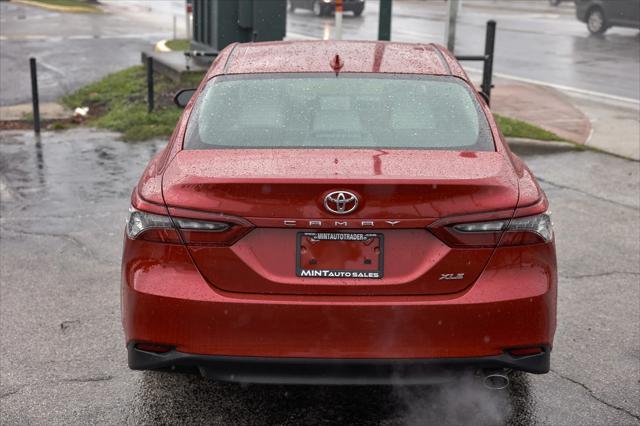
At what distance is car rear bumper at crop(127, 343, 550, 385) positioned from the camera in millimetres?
3814

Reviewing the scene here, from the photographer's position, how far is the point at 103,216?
8.06m

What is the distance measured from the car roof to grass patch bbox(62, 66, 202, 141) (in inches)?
255

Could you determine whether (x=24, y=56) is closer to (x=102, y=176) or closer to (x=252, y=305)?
(x=102, y=176)

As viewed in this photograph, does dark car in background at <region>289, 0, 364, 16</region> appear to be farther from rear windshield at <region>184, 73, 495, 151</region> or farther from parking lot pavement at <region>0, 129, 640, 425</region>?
rear windshield at <region>184, 73, 495, 151</region>

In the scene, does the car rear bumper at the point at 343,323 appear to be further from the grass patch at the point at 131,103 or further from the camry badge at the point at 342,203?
the grass patch at the point at 131,103

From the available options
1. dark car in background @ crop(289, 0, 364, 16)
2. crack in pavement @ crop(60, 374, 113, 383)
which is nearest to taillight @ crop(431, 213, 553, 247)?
crack in pavement @ crop(60, 374, 113, 383)

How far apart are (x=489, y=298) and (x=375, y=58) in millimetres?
1766

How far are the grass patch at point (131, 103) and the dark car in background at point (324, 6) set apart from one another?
57.1 feet

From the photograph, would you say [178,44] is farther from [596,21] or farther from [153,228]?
[153,228]

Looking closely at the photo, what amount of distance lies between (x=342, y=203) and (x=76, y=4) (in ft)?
114

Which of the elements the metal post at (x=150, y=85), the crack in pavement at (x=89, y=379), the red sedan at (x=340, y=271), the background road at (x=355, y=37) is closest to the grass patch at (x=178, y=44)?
the background road at (x=355, y=37)

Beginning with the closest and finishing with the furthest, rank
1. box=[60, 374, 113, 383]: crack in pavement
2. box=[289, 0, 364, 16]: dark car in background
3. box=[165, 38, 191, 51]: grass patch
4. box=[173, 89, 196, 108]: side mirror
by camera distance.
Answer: box=[60, 374, 113, 383]: crack in pavement, box=[173, 89, 196, 108]: side mirror, box=[165, 38, 191, 51]: grass patch, box=[289, 0, 364, 16]: dark car in background

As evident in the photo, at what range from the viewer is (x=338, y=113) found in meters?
4.55

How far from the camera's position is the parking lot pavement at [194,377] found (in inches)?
179
